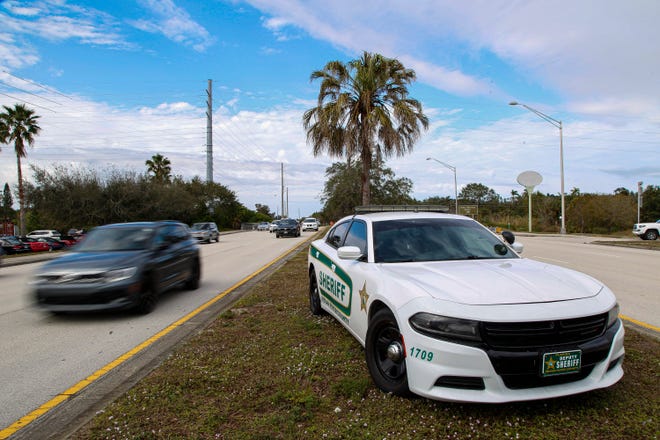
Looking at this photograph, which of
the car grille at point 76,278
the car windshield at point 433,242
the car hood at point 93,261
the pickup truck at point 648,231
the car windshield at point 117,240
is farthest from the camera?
the pickup truck at point 648,231

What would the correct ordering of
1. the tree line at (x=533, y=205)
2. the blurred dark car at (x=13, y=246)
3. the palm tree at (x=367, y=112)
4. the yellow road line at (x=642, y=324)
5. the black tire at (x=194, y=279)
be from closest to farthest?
the yellow road line at (x=642, y=324)
the black tire at (x=194, y=279)
the palm tree at (x=367, y=112)
the blurred dark car at (x=13, y=246)
the tree line at (x=533, y=205)

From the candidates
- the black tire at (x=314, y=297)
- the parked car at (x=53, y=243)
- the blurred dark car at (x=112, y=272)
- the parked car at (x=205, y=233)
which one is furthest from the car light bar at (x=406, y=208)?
the parked car at (x=53, y=243)

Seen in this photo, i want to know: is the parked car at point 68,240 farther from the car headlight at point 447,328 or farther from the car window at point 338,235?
the car headlight at point 447,328

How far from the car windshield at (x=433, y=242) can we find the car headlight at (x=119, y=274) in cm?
407

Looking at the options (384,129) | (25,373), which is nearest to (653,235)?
(384,129)

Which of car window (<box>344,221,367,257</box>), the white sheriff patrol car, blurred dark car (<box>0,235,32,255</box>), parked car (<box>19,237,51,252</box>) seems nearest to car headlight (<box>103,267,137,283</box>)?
car window (<box>344,221,367,257</box>)

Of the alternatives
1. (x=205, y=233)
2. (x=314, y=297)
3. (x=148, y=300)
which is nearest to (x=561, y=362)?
(x=314, y=297)

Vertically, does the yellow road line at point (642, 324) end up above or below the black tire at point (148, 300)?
below

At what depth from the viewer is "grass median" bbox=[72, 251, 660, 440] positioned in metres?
2.86

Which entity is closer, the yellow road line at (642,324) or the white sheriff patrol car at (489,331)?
the white sheriff patrol car at (489,331)

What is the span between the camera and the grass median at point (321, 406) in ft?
9.39

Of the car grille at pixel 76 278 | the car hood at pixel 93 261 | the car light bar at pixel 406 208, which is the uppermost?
the car light bar at pixel 406 208

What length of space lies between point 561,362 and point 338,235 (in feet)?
11.2

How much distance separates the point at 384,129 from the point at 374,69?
2.42 metres
